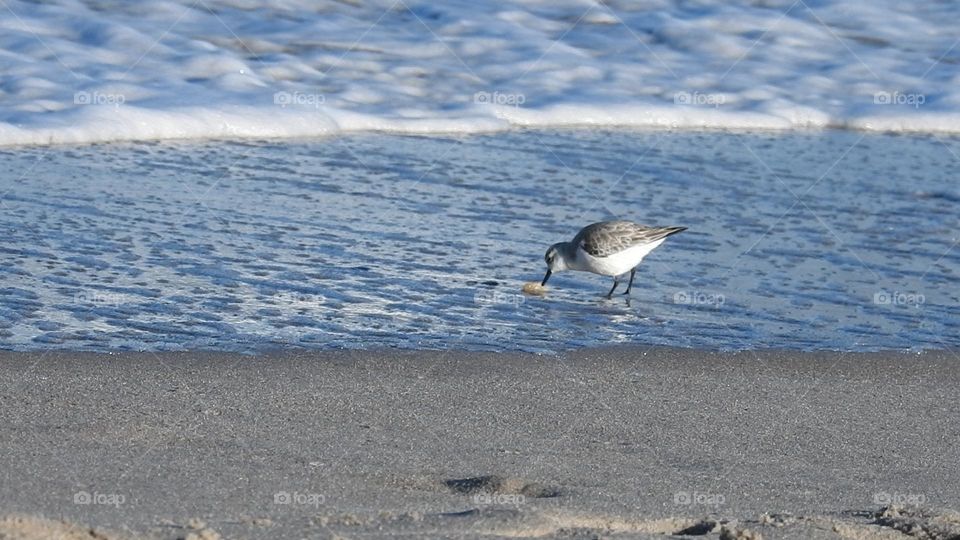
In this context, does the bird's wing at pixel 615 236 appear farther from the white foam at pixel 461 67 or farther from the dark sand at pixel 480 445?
the white foam at pixel 461 67

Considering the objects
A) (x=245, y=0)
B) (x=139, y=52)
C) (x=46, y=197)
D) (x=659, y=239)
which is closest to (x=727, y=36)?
(x=245, y=0)

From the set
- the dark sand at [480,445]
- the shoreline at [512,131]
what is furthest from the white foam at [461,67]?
the dark sand at [480,445]

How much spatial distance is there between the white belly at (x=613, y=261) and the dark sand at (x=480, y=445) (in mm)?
1114

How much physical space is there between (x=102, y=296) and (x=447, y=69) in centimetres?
601

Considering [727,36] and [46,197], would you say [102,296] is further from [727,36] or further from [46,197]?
[727,36]

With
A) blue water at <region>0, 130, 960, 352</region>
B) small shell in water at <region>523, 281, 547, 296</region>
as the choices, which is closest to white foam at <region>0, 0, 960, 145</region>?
blue water at <region>0, 130, 960, 352</region>

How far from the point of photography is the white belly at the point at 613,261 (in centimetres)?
699

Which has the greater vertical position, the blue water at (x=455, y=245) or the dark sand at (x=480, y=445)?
the blue water at (x=455, y=245)

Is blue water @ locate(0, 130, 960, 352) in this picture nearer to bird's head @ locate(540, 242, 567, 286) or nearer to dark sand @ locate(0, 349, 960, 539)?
bird's head @ locate(540, 242, 567, 286)

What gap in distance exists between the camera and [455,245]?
7297 millimetres

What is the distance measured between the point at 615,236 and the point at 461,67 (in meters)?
5.05

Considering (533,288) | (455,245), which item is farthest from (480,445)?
(455,245)

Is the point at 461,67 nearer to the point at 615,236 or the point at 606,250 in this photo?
the point at 615,236

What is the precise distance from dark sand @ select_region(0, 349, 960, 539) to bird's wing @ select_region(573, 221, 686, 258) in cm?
113
